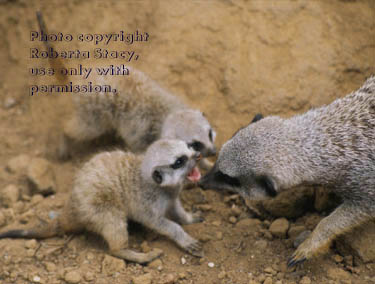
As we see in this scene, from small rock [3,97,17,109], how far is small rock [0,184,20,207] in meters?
1.51

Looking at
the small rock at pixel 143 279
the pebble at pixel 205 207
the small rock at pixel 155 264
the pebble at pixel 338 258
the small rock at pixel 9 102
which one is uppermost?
the small rock at pixel 9 102

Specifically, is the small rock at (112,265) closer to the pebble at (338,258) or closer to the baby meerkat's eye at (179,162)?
the baby meerkat's eye at (179,162)

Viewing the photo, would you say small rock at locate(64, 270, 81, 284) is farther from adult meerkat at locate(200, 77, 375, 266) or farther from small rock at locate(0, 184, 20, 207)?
adult meerkat at locate(200, 77, 375, 266)

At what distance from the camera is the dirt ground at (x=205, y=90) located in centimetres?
315

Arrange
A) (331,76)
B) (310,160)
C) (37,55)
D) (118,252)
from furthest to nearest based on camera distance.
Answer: (37,55), (331,76), (118,252), (310,160)

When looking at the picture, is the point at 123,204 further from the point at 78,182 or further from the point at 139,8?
the point at 139,8

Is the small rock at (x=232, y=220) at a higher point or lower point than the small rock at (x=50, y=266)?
higher

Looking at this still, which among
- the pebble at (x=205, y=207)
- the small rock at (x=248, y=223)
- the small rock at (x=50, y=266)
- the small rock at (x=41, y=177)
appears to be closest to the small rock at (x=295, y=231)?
the small rock at (x=248, y=223)

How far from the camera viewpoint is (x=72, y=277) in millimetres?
3051

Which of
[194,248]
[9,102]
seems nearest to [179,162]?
[194,248]

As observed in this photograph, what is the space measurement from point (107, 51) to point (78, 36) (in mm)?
414

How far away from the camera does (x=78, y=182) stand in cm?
333

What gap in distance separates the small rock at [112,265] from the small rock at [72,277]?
0.64 ft

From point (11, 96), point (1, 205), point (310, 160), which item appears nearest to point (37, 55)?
point (11, 96)
